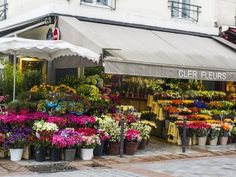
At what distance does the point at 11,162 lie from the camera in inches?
430

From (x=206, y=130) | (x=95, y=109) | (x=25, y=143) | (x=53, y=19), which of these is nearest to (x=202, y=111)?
(x=206, y=130)

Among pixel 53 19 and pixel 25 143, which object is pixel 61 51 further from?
pixel 25 143

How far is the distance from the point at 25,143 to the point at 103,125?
6.78 ft

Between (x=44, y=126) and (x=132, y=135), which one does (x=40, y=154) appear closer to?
(x=44, y=126)

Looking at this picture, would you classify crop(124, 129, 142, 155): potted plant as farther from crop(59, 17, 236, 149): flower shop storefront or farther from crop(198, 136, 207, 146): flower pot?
crop(198, 136, 207, 146): flower pot

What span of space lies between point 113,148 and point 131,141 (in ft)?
1.69

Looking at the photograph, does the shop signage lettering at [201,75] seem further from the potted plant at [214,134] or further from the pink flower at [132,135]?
the pink flower at [132,135]

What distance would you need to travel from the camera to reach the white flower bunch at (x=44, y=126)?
11117mm

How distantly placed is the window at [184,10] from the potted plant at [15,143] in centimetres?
791

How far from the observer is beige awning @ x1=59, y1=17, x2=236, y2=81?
→ 40.4 ft

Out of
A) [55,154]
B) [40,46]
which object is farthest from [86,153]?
[40,46]

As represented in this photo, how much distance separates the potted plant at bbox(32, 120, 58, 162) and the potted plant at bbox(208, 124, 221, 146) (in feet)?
18.7

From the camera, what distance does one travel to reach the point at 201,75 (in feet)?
45.3

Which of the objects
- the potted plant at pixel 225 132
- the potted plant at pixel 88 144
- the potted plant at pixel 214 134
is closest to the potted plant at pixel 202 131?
the potted plant at pixel 214 134
